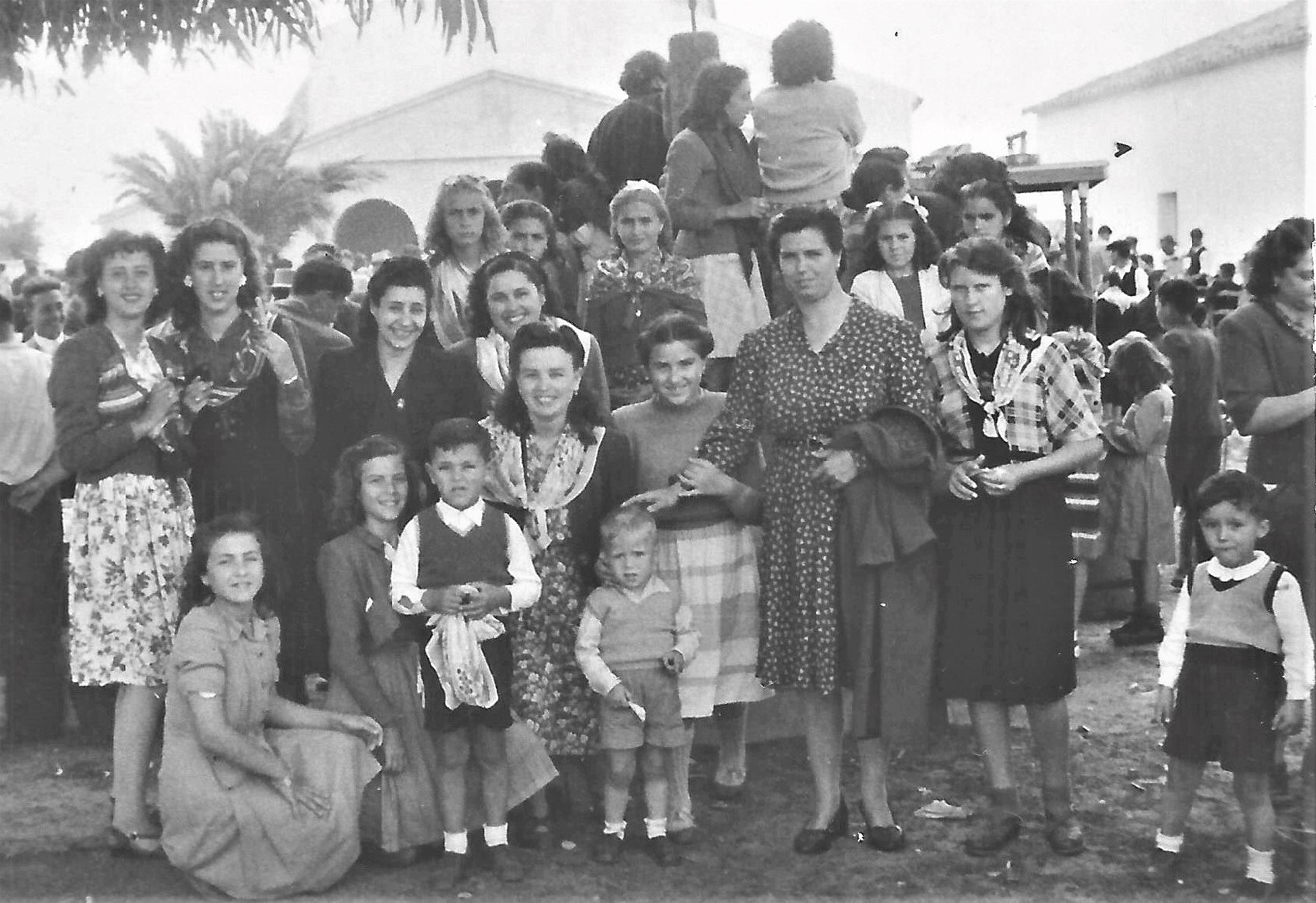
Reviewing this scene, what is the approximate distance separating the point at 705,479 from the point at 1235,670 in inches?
64.8

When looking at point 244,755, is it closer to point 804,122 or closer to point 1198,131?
point 804,122

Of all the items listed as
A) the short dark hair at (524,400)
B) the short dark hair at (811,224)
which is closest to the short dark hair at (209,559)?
the short dark hair at (524,400)

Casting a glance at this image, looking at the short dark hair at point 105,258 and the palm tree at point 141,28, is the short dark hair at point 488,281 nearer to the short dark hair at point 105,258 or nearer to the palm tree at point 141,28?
the palm tree at point 141,28

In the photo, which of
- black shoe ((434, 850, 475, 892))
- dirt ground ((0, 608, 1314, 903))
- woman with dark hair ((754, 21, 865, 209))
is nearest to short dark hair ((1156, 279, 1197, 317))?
woman with dark hair ((754, 21, 865, 209))

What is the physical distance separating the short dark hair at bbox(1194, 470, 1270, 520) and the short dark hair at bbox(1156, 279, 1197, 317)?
4.47m

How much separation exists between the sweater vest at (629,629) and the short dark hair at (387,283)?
1.19 metres

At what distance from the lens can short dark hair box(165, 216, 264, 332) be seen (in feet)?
15.7

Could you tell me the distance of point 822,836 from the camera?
4492mm

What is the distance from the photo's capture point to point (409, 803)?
14.8 feet

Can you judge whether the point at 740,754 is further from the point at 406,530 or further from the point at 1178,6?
the point at 1178,6

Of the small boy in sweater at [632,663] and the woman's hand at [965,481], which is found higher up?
the woman's hand at [965,481]

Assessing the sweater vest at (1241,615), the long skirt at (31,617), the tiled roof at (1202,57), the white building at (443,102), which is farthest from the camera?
the white building at (443,102)

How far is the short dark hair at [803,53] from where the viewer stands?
662 centimetres

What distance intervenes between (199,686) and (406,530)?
76cm
